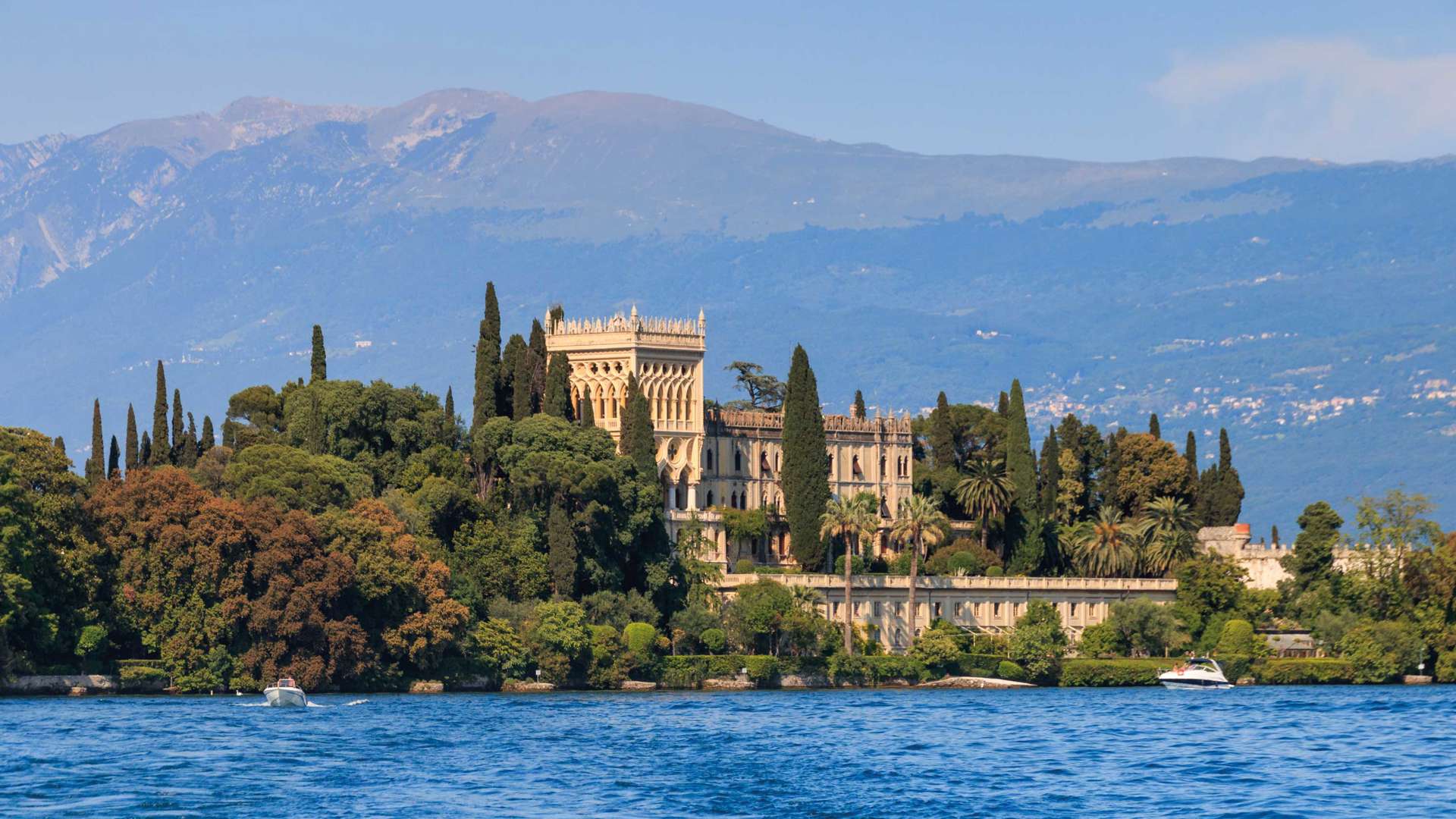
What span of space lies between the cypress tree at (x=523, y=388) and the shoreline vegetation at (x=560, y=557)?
9.8 inches

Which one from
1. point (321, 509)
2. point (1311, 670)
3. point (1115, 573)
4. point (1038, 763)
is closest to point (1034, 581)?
point (1115, 573)

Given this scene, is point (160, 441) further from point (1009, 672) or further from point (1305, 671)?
point (1305, 671)

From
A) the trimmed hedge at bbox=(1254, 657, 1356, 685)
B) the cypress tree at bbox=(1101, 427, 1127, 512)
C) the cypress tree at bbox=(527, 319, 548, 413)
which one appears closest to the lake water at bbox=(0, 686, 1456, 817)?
the trimmed hedge at bbox=(1254, 657, 1356, 685)

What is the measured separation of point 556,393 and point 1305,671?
119 feet

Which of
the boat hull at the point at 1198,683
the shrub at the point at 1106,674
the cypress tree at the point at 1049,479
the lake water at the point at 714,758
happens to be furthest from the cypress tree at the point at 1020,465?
the lake water at the point at 714,758

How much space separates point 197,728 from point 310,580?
19506 millimetres

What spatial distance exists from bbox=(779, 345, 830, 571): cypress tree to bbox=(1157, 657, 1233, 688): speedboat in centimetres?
1823

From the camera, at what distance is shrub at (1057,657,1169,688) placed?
392 feet

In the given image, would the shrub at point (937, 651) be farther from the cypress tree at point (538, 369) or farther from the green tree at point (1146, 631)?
the cypress tree at point (538, 369)

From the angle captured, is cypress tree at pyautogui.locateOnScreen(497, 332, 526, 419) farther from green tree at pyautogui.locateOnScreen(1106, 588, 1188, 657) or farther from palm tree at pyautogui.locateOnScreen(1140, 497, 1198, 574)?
palm tree at pyautogui.locateOnScreen(1140, 497, 1198, 574)

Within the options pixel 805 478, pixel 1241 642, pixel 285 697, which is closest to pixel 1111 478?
pixel 1241 642

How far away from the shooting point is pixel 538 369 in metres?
122

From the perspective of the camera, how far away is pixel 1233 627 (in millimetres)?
123375

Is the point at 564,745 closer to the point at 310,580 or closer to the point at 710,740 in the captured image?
the point at 710,740
